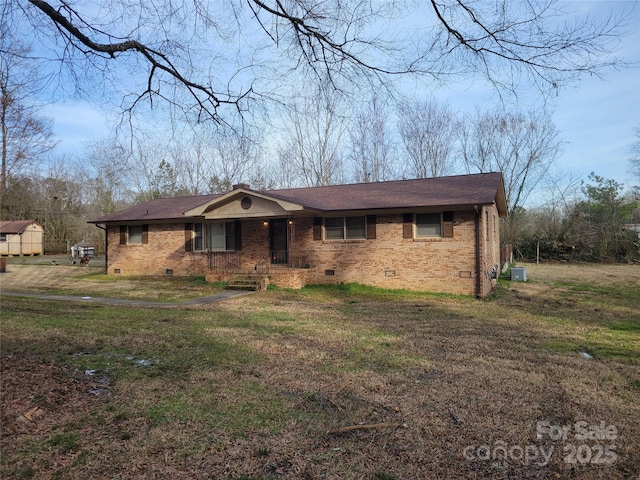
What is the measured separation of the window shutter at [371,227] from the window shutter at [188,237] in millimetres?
8004

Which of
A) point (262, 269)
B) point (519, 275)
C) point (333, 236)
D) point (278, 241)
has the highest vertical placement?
point (333, 236)

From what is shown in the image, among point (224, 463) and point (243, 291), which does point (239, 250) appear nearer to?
point (243, 291)

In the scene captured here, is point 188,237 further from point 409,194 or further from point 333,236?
point 409,194

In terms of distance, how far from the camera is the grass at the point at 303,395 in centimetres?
292

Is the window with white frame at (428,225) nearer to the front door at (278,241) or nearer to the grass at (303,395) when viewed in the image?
the grass at (303,395)

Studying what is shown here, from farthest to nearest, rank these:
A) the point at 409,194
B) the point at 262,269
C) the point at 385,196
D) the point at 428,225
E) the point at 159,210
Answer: the point at 159,210, the point at 262,269, the point at 385,196, the point at 409,194, the point at 428,225

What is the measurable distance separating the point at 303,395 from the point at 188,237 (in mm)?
14325

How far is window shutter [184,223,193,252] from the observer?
56.6 ft

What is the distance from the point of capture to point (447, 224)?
1297 cm

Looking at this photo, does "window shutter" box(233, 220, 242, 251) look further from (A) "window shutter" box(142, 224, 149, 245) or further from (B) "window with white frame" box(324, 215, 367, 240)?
(A) "window shutter" box(142, 224, 149, 245)

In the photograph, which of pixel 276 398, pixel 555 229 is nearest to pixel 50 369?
pixel 276 398

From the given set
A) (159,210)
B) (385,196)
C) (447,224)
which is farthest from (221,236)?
(447,224)

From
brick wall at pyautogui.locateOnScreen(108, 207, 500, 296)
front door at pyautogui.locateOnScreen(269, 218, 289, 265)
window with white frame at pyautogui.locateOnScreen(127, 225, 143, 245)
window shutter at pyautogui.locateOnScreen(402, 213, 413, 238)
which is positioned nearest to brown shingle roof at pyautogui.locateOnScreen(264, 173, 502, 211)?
window shutter at pyautogui.locateOnScreen(402, 213, 413, 238)

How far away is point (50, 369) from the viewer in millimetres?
4590
